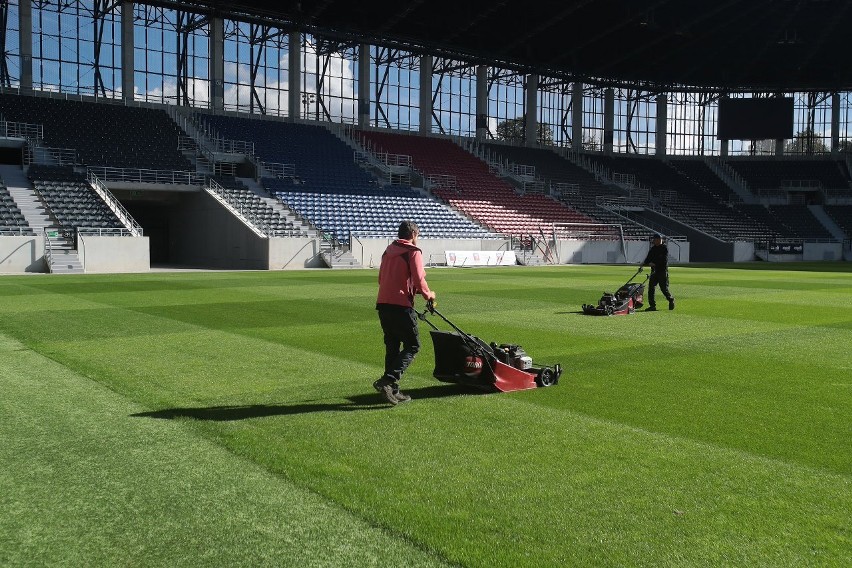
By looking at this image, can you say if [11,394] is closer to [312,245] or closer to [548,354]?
[548,354]

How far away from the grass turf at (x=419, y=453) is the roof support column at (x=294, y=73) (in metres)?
45.4

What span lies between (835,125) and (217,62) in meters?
56.7

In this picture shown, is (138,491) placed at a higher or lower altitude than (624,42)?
lower

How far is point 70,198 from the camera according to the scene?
3806 cm

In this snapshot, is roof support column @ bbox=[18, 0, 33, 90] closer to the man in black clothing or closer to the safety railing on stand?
the safety railing on stand

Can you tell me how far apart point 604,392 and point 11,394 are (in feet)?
21.1

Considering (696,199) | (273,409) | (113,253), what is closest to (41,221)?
(113,253)

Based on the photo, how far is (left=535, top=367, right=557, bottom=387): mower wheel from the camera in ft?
30.7

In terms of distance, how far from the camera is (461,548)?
180 inches

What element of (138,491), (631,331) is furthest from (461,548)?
(631,331)

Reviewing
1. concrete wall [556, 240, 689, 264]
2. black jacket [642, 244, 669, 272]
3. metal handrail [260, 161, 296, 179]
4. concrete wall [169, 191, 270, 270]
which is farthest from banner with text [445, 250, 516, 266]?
black jacket [642, 244, 669, 272]

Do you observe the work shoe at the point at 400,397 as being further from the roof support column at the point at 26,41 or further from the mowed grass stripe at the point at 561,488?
the roof support column at the point at 26,41

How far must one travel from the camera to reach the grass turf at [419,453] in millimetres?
4684

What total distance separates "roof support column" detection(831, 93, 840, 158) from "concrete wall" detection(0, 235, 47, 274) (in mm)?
69291
